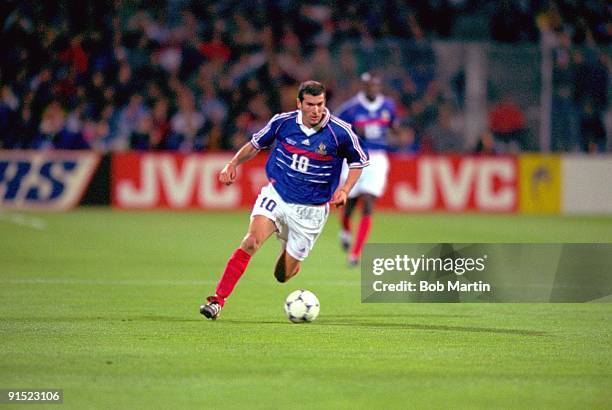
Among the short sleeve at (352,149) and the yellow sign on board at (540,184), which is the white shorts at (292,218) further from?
the yellow sign on board at (540,184)

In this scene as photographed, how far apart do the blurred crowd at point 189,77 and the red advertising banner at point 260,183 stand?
36 centimetres

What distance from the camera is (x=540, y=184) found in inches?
970

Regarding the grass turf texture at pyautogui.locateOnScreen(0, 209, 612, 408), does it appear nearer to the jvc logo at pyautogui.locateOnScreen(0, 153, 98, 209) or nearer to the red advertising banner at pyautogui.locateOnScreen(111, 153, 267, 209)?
the jvc logo at pyautogui.locateOnScreen(0, 153, 98, 209)

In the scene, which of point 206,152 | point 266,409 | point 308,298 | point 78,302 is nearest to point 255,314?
point 308,298

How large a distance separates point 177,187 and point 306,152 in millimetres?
13954

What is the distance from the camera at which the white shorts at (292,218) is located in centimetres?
994

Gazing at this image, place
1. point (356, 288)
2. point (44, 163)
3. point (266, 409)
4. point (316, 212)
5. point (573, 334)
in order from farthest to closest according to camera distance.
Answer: point (44, 163) → point (356, 288) → point (316, 212) → point (573, 334) → point (266, 409)

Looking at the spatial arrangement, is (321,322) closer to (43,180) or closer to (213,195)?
(213,195)

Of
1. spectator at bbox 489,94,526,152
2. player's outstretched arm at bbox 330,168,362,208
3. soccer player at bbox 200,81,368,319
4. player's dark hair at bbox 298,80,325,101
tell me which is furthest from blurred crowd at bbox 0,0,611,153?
player's dark hair at bbox 298,80,325,101

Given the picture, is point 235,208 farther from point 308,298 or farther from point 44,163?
point 308,298

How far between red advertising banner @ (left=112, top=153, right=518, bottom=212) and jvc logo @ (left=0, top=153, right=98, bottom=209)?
67 centimetres

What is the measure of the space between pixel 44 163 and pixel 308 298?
1465 centimetres

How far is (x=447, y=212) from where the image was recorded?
24.1 metres

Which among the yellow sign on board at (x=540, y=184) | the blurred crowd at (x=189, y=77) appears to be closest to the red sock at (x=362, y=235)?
the blurred crowd at (x=189, y=77)
